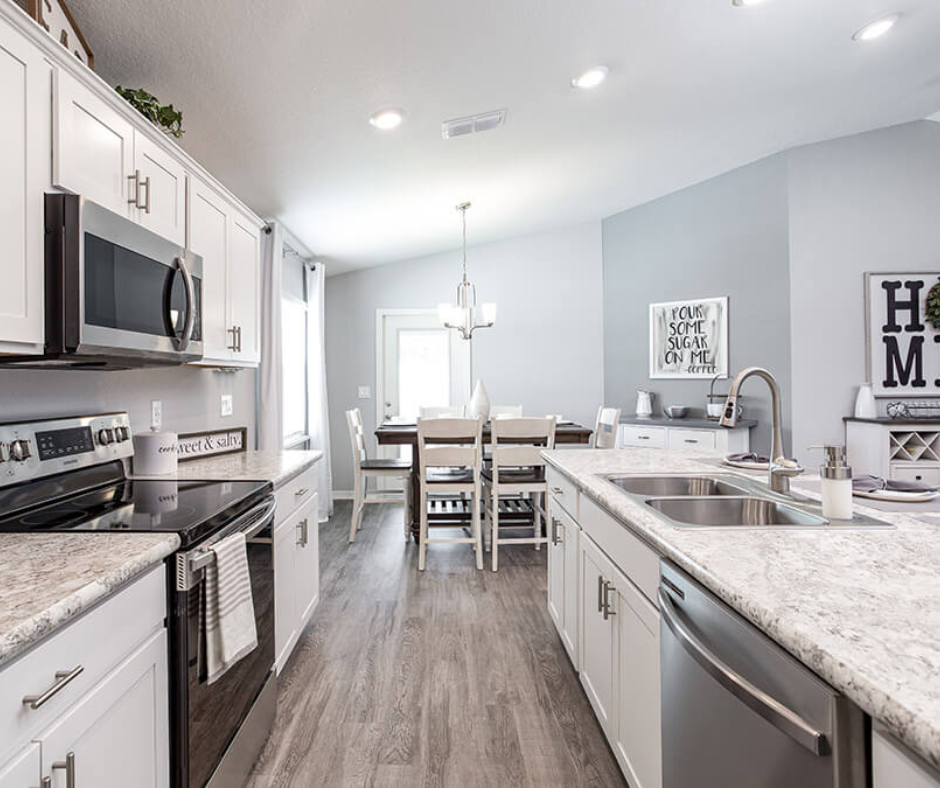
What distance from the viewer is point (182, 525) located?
4.30 feet

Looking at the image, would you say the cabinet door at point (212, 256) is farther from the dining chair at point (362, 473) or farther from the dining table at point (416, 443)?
the dining chair at point (362, 473)

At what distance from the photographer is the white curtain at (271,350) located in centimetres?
364

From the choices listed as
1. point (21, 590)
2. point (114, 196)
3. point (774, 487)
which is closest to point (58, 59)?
point (114, 196)

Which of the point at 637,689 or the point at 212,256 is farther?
the point at 212,256

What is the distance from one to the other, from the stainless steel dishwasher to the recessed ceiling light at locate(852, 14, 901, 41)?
3.24 m

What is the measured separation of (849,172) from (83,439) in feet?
17.5

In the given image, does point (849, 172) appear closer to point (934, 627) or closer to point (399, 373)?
point (399, 373)

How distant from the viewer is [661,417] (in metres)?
5.29

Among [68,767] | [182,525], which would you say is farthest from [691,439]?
[68,767]

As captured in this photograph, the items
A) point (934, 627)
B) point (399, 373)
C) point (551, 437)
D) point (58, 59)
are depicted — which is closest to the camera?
point (934, 627)

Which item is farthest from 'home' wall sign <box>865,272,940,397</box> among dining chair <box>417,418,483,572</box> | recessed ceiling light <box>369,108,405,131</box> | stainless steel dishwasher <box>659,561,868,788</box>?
stainless steel dishwasher <box>659,561,868,788</box>

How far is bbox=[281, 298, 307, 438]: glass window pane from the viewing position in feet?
14.9

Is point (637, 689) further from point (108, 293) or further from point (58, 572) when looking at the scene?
point (108, 293)

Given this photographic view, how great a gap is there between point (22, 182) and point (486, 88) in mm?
2033
